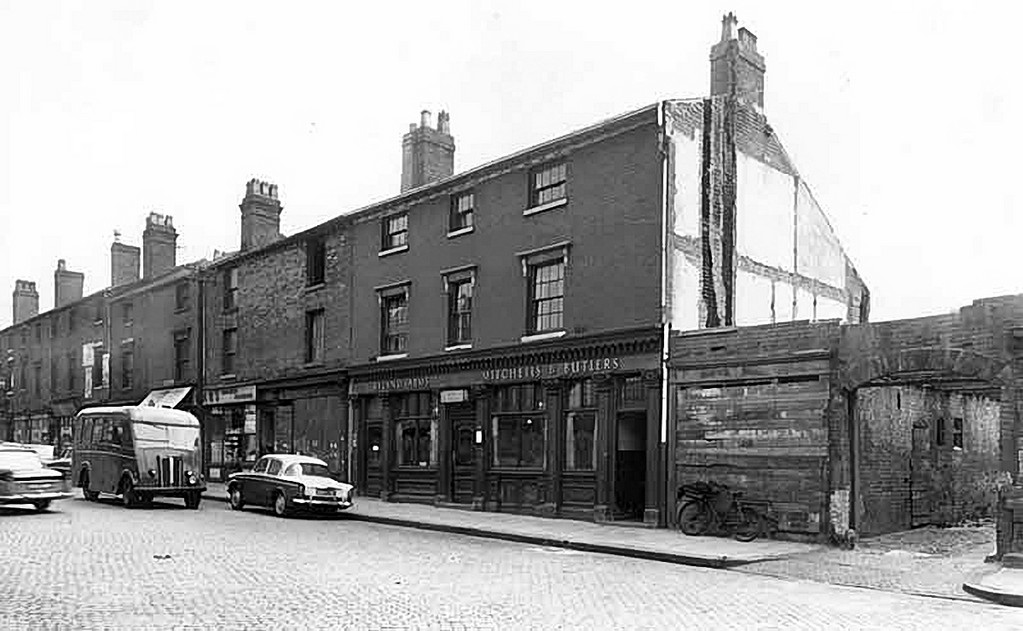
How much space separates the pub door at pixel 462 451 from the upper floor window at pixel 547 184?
210 inches

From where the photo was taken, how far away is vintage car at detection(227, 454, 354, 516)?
23000 millimetres

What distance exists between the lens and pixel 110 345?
42469 millimetres

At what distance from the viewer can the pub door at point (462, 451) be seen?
81.6 ft

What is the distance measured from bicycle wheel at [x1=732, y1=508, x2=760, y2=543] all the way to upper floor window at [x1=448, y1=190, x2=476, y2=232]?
10393mm

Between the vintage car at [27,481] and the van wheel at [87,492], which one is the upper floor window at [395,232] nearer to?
the van wheel at [87,492]

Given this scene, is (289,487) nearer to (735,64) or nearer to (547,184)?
(547,184)

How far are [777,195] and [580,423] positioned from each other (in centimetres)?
717

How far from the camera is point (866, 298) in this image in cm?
2747

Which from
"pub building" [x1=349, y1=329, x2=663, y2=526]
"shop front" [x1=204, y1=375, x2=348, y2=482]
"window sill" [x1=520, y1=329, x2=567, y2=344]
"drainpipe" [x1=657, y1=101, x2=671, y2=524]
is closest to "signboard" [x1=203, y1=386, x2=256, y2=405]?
"shop front" [x1=204, y1=375, x2=348, y2=482]

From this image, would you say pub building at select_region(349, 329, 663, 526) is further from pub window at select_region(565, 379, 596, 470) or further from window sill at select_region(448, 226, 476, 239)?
window sill at select_region(448, 226, 476, 239)

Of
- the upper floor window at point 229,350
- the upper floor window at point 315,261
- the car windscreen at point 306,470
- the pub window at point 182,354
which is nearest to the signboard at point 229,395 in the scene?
the upper floor window at point 229,350

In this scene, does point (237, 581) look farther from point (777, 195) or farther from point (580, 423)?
point (777, 195)

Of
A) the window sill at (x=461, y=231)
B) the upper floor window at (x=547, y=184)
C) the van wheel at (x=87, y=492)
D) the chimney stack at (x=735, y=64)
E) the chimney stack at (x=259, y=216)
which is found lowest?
the van wheel at (x=87, y=492)

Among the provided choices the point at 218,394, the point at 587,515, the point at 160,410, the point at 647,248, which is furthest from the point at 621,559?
the point at 218,394
